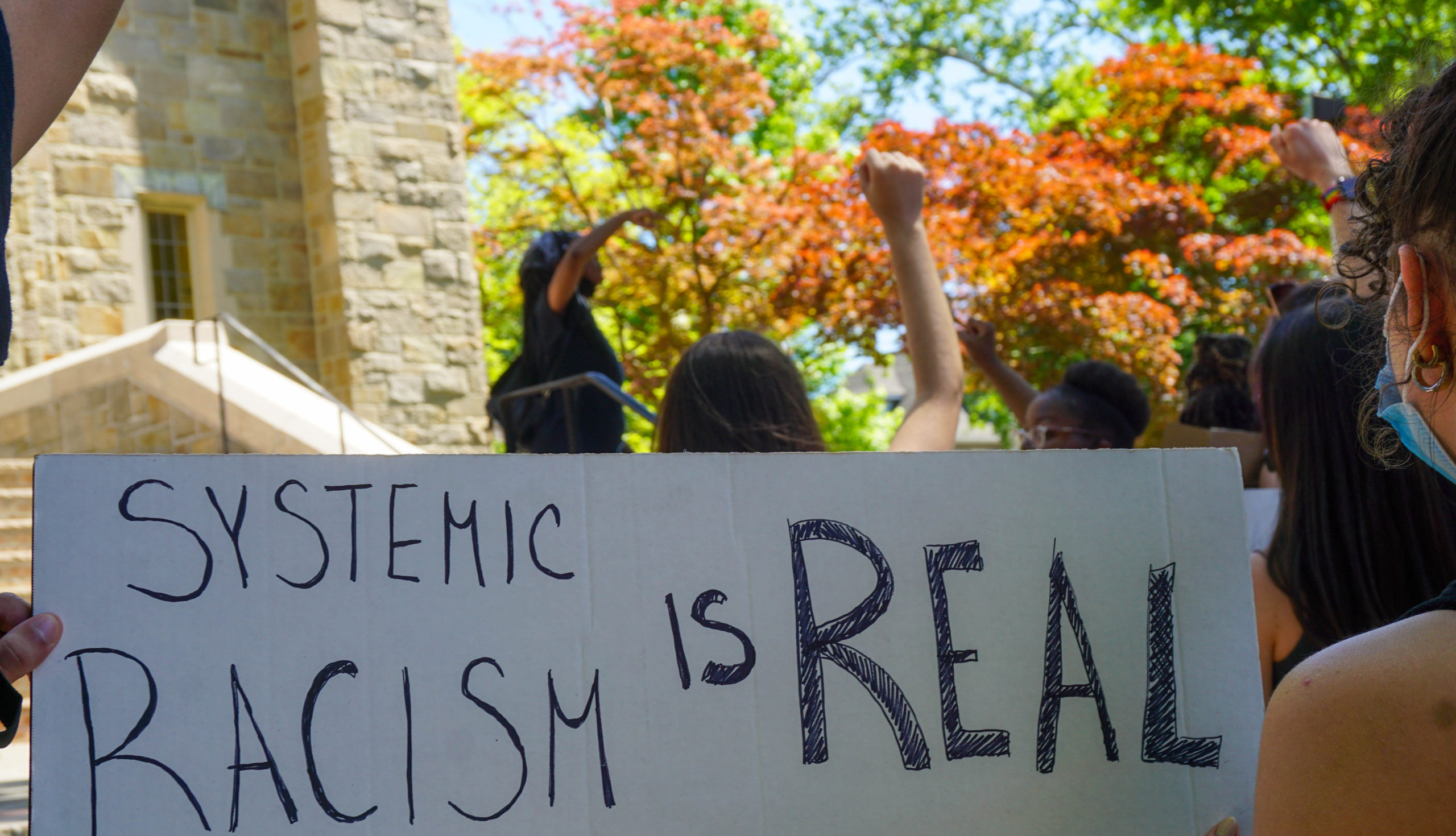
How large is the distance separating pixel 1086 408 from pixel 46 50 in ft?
9.19

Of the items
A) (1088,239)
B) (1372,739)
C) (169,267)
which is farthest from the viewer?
(169,267)

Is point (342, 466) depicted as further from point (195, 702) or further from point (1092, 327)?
point (1092, 327)

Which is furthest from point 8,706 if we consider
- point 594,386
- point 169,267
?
point 169,267

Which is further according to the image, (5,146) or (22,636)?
(22,636)

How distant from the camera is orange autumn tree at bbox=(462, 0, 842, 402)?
437 inches

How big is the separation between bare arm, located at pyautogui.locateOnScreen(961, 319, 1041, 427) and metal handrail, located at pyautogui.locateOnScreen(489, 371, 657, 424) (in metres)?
1.22

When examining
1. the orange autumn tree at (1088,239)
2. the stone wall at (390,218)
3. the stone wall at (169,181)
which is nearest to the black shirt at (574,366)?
the orange autumn tree at (1088,239)

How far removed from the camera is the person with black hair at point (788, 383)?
2133mm

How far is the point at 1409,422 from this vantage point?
105cm

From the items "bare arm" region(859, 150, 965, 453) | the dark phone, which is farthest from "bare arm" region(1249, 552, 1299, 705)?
the dark phone

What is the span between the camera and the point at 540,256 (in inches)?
186

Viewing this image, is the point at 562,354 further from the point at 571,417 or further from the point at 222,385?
the point at 222,385

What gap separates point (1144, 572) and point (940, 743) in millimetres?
340

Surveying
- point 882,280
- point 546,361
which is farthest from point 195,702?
point 882,280
